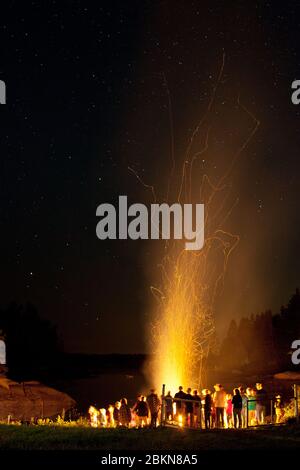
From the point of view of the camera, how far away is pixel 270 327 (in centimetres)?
17488

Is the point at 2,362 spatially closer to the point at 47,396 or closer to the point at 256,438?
the point at 47,396

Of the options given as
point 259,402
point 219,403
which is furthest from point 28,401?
point 259,402

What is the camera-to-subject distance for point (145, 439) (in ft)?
65.0

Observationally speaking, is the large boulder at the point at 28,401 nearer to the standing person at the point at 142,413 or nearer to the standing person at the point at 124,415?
the standing person at the point at 124,415

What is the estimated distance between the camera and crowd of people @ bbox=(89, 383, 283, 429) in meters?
23.8

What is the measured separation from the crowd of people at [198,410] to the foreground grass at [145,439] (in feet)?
5.07

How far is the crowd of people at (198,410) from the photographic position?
23.8m

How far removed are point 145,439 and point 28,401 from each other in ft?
57.4

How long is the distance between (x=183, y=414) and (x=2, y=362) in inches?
741

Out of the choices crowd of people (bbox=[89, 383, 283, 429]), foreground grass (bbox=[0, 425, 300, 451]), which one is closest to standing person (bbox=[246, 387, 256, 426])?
crowd of people (bbox=[89, 383, 283, 429])

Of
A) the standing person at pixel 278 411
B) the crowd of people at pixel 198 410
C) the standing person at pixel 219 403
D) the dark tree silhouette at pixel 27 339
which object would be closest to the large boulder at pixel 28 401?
the crowd of people at pixel 198 410

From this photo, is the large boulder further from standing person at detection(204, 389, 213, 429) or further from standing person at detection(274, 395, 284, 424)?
standing person at detection(274, 395, 284, 424)

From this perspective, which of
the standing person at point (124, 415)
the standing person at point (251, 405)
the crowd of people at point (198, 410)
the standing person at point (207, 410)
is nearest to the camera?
the standing person at point (207, 410)

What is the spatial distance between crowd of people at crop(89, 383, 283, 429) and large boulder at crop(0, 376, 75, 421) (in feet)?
27.9
